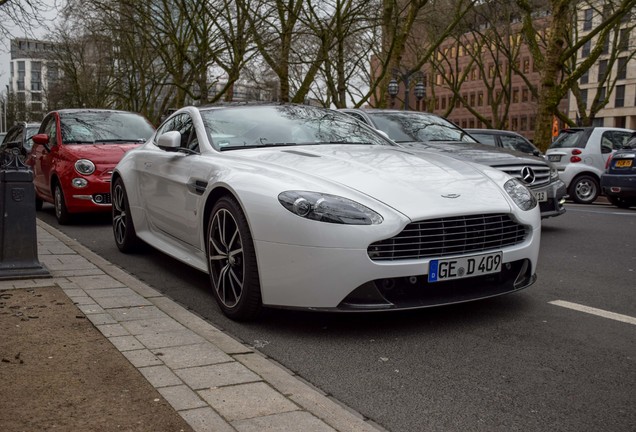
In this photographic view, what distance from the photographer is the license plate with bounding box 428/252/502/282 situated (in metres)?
4.29

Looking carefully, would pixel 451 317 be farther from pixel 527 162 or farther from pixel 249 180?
pixel 527 162

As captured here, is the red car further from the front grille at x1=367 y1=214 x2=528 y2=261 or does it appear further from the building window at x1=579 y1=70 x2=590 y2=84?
the building window at x1=579 y1=70 x2=590 y2=84

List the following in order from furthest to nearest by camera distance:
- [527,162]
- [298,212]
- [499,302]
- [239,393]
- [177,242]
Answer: [527,162] < [177,242] < [499,302] < [298,212] < [239,393]

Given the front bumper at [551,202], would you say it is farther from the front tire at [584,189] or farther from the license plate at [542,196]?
the front tire at [584,189]

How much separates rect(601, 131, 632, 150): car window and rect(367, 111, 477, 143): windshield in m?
6.93

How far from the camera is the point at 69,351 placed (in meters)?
3.95

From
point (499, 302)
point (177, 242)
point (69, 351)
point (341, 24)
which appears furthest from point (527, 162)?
point (341, 24)

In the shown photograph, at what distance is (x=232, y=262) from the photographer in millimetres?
4832

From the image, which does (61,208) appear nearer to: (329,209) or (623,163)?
(329,209)

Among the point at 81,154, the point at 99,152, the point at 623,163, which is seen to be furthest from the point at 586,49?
the point at 81,154

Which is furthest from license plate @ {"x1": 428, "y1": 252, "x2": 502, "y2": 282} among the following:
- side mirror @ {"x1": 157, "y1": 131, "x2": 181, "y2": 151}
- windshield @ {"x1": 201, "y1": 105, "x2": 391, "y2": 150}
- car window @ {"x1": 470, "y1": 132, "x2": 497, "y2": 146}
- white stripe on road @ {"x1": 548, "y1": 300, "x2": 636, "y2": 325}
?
car window @ {"x1": 470, "y1": 132, "x2": 497, "y2": 146}

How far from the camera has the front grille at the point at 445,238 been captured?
4238mm

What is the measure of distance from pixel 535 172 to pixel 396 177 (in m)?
4.93

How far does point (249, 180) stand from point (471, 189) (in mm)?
1407
